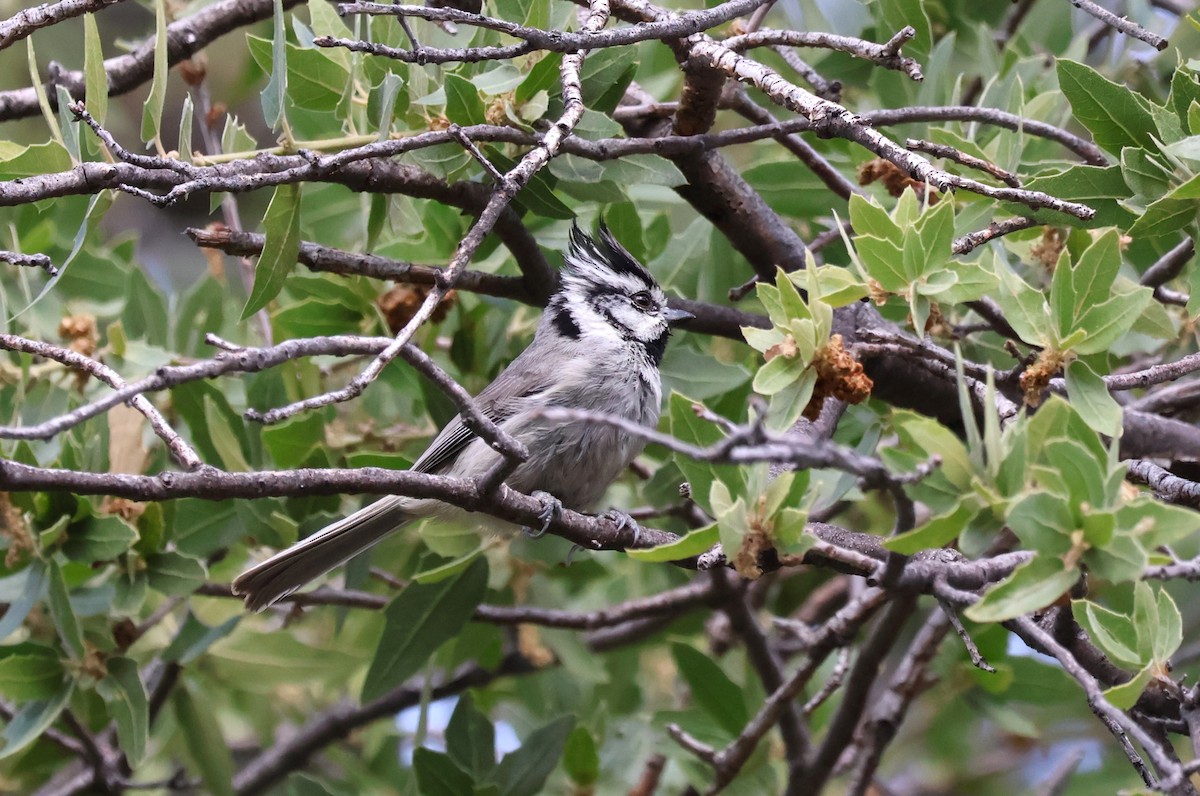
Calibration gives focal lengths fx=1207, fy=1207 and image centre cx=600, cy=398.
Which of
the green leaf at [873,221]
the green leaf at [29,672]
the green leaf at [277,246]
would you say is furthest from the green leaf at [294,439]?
the green leaf at [873,221]

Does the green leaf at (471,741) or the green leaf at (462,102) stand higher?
the green leaf at (462,102)

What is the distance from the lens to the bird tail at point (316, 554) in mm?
3789

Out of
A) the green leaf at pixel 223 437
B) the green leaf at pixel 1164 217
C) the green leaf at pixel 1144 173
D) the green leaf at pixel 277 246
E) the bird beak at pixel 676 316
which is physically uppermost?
the green leaf at pixel 1144 173

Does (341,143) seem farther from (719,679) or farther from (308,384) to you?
(719,679)

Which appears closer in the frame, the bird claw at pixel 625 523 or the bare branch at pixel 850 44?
the bare branch at pixel 850 44

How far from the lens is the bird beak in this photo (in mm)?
4184

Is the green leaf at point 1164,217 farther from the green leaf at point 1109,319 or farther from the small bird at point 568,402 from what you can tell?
the small bird at point 568,402

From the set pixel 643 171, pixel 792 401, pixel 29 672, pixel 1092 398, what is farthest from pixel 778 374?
pixel 29 672

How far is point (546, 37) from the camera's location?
2814mm

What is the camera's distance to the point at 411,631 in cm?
406

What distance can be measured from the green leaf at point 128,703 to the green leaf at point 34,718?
11cm

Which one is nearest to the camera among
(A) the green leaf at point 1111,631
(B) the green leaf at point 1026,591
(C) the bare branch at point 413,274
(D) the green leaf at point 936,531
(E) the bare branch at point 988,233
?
(B) the green leaf at point 1026,591

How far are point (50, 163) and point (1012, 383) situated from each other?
265 cm

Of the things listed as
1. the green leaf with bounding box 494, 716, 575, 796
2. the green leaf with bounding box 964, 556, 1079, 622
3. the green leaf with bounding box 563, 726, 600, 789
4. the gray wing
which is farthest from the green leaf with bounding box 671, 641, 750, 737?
the green leaf with bounding box 964, 556, 1079, 622
